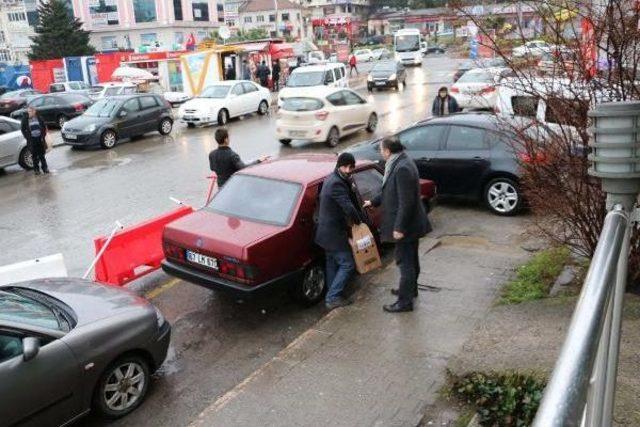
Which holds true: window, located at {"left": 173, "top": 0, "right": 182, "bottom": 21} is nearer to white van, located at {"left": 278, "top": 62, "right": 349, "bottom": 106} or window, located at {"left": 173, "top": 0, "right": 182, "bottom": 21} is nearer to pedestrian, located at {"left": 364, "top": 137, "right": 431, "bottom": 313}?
white van, located at {"left": 278, "top": 62, "right": 349, "bottom": 106}

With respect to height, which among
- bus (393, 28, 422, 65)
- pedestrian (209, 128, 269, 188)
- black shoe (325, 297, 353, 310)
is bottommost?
black shoe (325, 297, 353, 310)

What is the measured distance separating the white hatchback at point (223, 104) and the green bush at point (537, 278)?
54.4 feet

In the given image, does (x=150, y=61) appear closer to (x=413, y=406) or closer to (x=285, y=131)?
(x=285, y=131)

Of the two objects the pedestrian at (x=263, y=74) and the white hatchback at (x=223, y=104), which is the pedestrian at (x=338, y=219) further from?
the pedestrian at (x=263, y=74)

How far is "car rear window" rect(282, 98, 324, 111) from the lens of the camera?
16969 millimetres

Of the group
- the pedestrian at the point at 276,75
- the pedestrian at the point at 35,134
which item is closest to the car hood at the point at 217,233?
the pedestrian at the point at 35,134

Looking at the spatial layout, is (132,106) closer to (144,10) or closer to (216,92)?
Answer: (216,92)

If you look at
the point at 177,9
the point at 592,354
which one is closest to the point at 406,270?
the point at 592,354

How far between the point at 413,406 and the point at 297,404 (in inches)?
35.7

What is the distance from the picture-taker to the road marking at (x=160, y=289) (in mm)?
7723

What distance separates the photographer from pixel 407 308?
6512 millimetres

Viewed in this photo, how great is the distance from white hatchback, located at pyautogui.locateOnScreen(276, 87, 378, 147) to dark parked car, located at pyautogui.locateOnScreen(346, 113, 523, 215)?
19.4ft

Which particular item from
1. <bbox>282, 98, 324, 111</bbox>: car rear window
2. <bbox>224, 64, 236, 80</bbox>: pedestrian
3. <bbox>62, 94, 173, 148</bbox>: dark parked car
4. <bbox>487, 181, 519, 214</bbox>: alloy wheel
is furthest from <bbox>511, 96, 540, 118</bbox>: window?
<bbox>224, 64, 236, 80</bbox>: pedestrian

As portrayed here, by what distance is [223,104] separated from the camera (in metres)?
22.5
